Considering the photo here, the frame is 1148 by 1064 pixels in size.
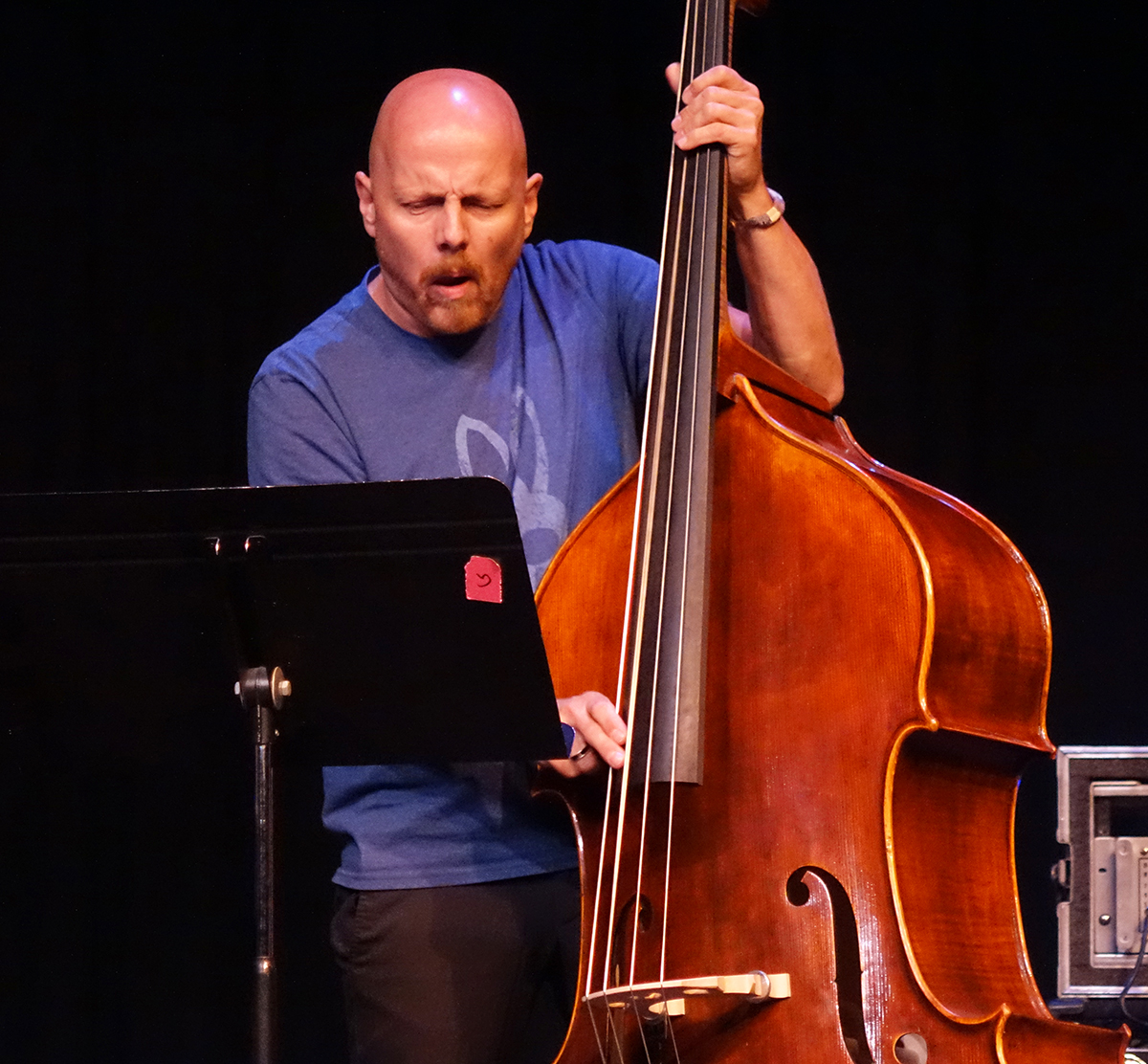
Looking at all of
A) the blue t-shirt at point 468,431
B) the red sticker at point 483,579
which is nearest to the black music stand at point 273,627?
the red sticker at point 483,579

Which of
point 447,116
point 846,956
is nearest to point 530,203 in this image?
point 447,116

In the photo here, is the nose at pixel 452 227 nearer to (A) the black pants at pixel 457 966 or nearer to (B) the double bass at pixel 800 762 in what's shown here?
(B) the double bass at pixel 800 762

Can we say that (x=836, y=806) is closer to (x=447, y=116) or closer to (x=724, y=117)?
(x=724, y=117)

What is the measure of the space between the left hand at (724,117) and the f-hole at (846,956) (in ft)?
2.42

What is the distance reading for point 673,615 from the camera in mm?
1303

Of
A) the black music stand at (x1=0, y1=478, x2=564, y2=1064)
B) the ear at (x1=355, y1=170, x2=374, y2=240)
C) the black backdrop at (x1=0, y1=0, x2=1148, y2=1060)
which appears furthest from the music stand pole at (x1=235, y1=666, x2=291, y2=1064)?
the black backdrop at (x1=0, y1=0, x2=1148, y2=1060)

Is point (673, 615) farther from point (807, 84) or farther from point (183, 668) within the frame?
point (807, 84)

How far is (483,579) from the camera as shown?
1333mm

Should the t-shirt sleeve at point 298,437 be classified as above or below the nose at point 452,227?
below

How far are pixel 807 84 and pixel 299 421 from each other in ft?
5.20

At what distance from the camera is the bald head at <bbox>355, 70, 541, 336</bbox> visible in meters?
1.75

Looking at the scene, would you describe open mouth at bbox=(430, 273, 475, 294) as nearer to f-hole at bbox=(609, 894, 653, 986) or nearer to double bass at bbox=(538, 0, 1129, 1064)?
double bass at bbox=(538, 0, 1129, 1064)

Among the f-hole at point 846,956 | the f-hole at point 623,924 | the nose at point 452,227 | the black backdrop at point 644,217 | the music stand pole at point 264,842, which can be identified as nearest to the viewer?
the f-hole at point 846,956

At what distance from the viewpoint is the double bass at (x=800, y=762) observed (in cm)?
115
